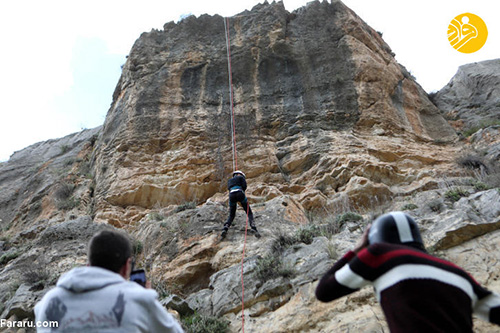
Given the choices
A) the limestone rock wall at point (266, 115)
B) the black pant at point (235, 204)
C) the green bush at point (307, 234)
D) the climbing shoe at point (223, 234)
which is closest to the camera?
the green bush at point (307, 234)

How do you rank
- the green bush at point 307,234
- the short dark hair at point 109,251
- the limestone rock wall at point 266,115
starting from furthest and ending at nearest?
the limestone rock wall at point 266,115
the green bush at point 307,234
the short dark hair at point 109,251

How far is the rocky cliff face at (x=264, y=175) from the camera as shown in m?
5.91

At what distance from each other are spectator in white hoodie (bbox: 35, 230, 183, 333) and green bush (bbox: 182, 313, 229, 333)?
11.1 feet

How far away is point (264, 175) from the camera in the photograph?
12328 millimetres

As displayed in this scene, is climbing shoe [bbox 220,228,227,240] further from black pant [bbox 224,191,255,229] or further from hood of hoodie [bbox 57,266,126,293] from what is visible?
hood of hoodie [bbox 57,266,126,293]

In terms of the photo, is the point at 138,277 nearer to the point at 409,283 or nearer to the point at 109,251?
the point at 109,251

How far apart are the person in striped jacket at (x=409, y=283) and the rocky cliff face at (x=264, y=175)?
238cm

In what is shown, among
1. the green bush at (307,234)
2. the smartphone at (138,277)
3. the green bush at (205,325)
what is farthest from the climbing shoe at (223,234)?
the smartphone at (138,277)

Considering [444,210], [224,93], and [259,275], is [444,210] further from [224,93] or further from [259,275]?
[224,93]

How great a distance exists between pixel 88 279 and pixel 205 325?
377 cm

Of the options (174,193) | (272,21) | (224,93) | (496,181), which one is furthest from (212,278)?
(272,21)

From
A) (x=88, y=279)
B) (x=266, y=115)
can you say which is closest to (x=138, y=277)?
(x=88, y=279)

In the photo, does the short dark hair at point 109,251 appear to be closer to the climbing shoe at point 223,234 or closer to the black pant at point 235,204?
the climbing shoe at point 223,234

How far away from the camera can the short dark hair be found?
2189 mm
